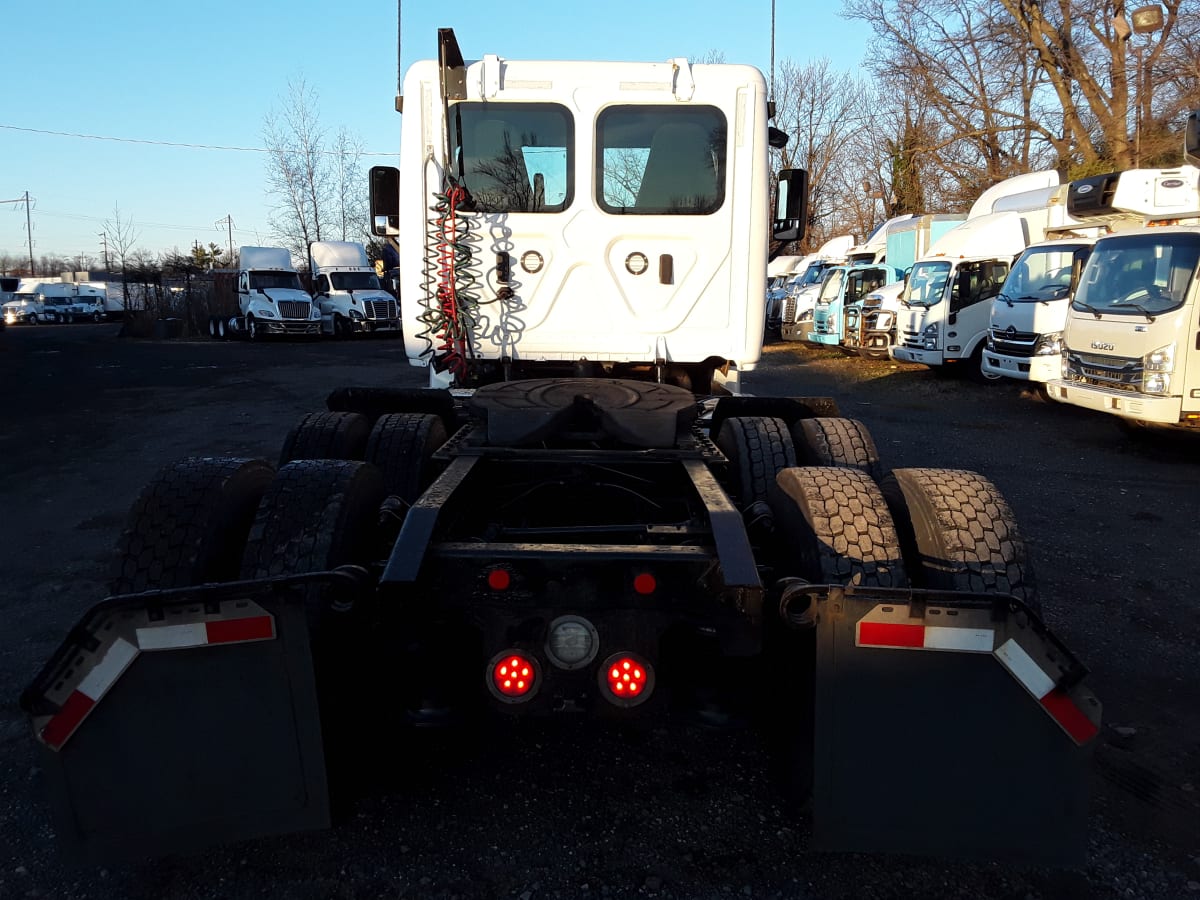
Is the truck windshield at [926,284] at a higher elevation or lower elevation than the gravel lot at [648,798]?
higher

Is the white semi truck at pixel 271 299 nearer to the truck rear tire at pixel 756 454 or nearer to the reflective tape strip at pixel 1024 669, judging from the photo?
the truck rear tire at pixel 756 454

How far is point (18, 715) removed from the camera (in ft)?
11.9

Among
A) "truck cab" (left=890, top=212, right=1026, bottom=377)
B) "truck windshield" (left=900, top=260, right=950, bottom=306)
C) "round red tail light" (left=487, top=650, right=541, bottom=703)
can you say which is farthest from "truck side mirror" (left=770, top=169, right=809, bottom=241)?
"truck windshield" (left=900, top=260, right=950, bottom=306)

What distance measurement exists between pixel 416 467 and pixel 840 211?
44031 millimetres

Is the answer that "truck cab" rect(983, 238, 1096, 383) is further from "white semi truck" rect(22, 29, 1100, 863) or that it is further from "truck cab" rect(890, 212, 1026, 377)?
"white semi truck" rect(22, 29, 1100, 863)

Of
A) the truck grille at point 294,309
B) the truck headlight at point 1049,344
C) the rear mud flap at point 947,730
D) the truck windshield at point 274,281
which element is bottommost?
the rear mud flap at point 947,730

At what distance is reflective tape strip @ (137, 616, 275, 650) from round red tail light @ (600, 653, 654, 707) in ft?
3.02

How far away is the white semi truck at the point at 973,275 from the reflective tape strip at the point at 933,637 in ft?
48.2

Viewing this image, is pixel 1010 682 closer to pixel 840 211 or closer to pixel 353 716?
pixel 353 716

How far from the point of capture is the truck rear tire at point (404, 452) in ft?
14.0

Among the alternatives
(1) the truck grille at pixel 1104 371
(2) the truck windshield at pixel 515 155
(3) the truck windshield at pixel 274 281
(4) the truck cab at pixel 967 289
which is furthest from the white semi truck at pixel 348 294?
(2) the truck windshield at pixel 515 155

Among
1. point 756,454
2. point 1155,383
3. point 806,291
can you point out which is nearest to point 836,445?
point 756,454

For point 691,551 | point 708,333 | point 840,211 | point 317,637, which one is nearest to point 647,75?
point 708,333

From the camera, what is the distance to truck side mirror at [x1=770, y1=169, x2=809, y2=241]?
17.5 ft
